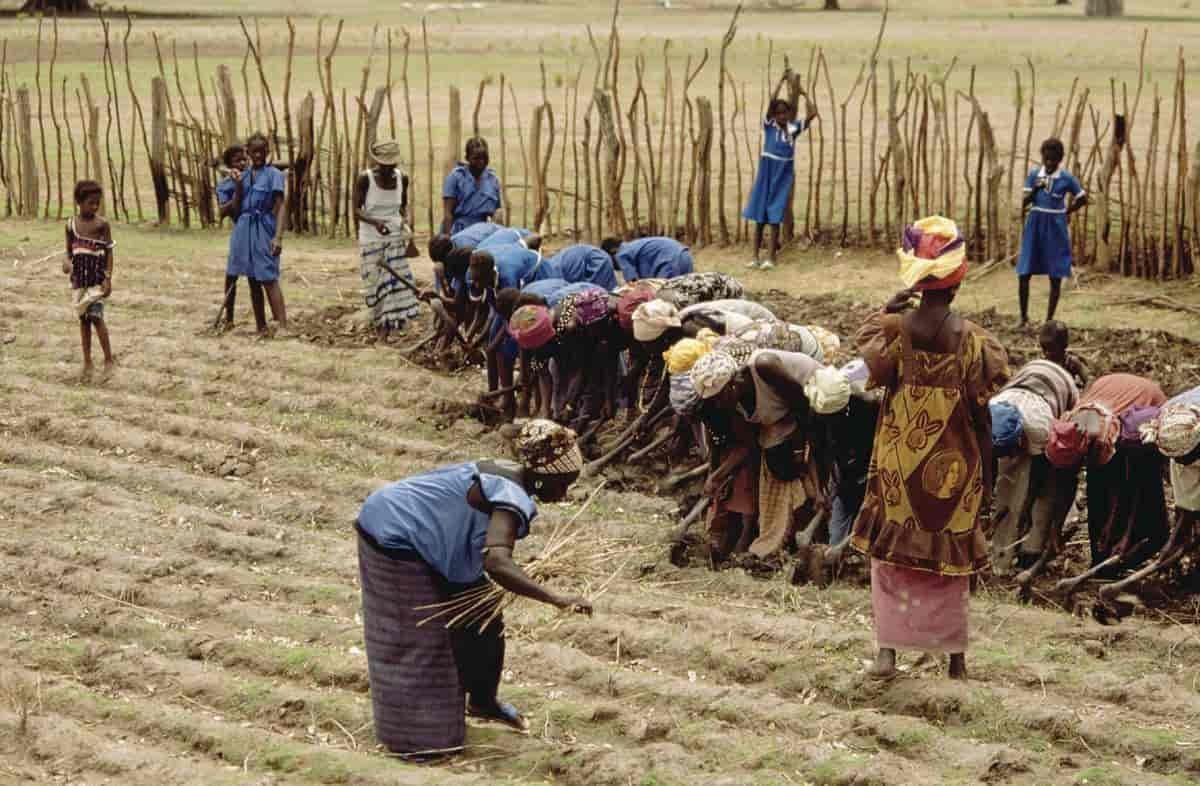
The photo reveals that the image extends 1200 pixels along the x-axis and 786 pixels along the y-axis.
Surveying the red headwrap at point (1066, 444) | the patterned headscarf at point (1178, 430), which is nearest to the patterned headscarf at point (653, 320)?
the red headwrap at point (1066, 444)

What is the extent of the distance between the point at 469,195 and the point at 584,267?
84.8 inches

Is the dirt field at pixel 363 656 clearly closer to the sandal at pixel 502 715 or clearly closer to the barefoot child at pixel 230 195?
the sandal at pixel 502 715

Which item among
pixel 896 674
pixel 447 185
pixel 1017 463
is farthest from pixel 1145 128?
pixel 896 674

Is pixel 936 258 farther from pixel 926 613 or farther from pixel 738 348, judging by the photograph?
pixel 738 348

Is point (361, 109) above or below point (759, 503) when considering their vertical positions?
above

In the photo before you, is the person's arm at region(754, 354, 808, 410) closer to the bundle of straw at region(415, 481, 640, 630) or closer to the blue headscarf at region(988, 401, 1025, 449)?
the blue headscarf at region(988, 401, 1025, 449)

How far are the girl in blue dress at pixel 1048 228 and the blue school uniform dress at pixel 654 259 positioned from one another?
2610 mm

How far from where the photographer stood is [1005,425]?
21.9ft

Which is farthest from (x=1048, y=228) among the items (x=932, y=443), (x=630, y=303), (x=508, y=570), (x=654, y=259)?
(x=508, y=570)

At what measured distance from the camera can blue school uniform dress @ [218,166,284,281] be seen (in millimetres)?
10883

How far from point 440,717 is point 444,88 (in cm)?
1818

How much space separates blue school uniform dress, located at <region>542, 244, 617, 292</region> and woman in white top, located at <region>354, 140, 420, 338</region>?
1.71 meters

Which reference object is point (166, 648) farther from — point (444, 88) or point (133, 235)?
point (444, 88)

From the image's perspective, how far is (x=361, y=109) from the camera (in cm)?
1408
